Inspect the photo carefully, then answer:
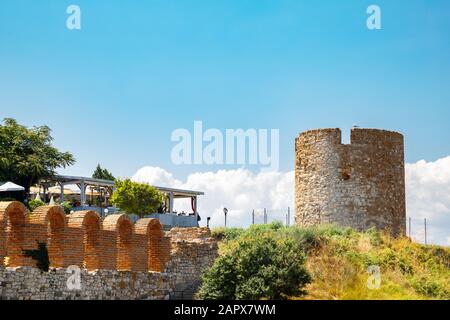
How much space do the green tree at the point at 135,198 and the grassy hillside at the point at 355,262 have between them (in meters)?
7.70

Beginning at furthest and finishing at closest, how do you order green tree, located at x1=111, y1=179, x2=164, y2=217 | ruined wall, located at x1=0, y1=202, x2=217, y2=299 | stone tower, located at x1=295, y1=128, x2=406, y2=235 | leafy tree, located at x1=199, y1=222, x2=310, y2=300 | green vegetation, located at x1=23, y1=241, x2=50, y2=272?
1. green tree, located at x1=111, y1=179, x2=164, y2=217
2. stone tower, located at x1=295, y1=128, x2=406, y2=235
3. leafy tree, located at x1=199, y1=222, x2=310, y2=300
4. green vegetation, located at x1=23, y1=241, x2=50, y2=272
5. ruined wall, located at x1=0, y1=202, x2=217, y2=299

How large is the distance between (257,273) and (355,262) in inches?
209

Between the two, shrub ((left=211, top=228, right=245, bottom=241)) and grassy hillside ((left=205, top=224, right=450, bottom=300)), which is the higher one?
shrub ((left=211, top=228, right=245, bottom=241))

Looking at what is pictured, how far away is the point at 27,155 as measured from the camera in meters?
42.2

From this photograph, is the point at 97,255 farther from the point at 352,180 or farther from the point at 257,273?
the point at 352,180

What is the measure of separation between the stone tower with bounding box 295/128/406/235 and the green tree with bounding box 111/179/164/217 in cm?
1086

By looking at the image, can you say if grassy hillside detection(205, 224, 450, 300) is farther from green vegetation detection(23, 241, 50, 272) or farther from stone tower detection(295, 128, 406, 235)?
green vegetation detection(23, 241, 50, 272)

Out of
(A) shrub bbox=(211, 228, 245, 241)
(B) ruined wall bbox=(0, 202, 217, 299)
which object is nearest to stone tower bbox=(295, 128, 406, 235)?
(A) shrub bbox=(211, 228, 245, 241)

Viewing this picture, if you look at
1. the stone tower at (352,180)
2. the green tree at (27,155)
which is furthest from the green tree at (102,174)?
the stone tower at (352,180)

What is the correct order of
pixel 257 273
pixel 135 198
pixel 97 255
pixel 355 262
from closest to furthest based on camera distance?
1. pixel 97 255
2. pixel 257 273
3. pixel 355 262
4. pixel 135 198

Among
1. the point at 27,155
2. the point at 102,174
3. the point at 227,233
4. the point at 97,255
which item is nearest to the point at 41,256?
the point at 97,255

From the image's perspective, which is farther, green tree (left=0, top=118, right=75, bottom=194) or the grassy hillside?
green tree (left=0, top=118, right=75, bottom=194)

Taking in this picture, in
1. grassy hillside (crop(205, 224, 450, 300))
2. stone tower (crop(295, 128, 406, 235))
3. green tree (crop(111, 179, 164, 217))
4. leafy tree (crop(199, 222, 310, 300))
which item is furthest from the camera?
green tree (crop(111, 179, 164, 217))

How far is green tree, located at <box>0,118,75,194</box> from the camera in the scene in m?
40.9
